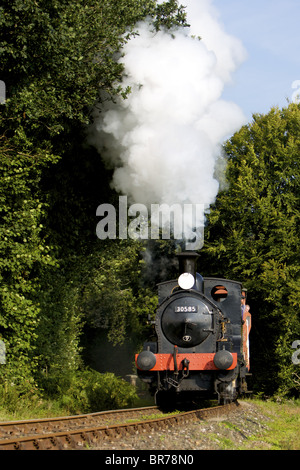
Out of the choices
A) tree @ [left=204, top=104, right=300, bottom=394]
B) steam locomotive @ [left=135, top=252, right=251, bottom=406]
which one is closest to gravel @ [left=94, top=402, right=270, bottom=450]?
steam locomotive @ [left=135, top=252, right=251, bottom=406]

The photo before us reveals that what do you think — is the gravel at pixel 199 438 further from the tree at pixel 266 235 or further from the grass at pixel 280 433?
the tree at pixel 266 235

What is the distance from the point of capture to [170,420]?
9477mm

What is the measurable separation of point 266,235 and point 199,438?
14.0 meters

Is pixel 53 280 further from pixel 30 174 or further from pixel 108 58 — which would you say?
pixel 108 58

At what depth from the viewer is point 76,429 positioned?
8148 mm

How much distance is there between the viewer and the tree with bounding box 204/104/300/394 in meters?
19.7

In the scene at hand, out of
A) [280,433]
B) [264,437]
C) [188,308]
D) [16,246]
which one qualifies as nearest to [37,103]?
[16,246]

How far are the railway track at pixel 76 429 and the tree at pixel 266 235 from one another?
30.5ft

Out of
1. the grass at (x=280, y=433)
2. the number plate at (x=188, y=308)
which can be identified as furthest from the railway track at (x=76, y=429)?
the number plate at (x=188, y=308)

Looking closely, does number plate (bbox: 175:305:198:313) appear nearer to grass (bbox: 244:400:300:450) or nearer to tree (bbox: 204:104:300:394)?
grass (bbox: 244:400:300:450)

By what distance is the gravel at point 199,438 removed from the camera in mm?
7293

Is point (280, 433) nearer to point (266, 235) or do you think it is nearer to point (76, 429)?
point (76, 429)

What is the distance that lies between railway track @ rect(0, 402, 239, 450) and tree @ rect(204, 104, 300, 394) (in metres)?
9.28
